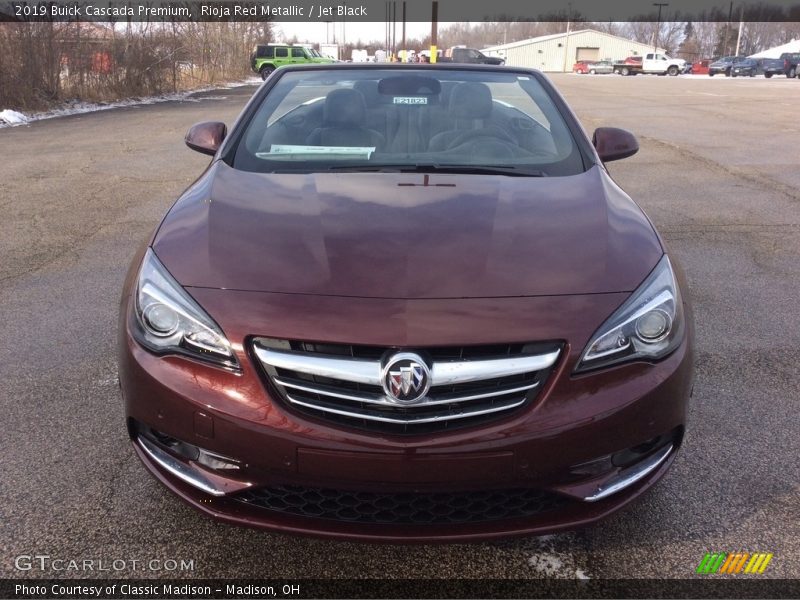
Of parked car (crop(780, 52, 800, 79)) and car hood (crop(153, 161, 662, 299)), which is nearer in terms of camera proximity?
car hood (crop(153, 161, 662, 299))

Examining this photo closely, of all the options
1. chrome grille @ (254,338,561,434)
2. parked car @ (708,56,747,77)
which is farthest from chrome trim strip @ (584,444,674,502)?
parked car @ (708,56,747,77)

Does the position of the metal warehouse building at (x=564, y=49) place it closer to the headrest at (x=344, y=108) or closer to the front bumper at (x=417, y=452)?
the headrest at (x=344, y=108)

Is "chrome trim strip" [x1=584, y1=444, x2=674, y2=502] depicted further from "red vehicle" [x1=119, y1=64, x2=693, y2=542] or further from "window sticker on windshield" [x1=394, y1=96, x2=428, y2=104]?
"window sticker on windshield" [x1=394, y1=96, x2=428, y2=104]

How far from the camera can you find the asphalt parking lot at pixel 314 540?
7.12 ft

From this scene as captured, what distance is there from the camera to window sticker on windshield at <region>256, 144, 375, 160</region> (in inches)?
121

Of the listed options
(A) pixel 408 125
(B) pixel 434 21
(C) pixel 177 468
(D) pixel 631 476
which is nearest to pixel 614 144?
(A) pixel 408 125

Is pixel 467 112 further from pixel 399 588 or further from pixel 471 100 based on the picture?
pixel 399 588

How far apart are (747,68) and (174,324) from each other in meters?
61.2

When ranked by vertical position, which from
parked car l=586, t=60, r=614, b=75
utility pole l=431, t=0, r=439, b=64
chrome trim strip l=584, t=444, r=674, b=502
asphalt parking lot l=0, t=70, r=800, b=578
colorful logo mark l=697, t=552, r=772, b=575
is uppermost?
utility pole l=431, t=0, r=439, b=64

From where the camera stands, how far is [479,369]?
6.05 ft

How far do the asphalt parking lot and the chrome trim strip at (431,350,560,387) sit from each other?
25.9 inches

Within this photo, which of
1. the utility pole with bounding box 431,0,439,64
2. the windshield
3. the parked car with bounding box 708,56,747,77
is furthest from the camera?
the parked car with bounding box 708,56,747,77

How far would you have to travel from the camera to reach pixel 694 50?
112m

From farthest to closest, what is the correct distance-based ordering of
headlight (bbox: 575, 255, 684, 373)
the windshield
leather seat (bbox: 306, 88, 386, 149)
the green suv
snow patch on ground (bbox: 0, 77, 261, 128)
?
the green suv
snow patch on ground (bbox: 0, 77, 261, 128)
leather seat (bbox: 306, 88, 386, 149)
the windshield
headlight (bbox: 575, 255, 684, 373)
